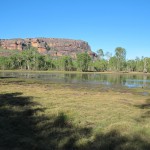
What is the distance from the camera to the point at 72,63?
173875 millimetres

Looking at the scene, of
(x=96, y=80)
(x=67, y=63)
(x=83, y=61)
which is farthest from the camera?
(x=67, y=63)

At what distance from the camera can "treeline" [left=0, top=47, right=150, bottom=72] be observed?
162375 mm

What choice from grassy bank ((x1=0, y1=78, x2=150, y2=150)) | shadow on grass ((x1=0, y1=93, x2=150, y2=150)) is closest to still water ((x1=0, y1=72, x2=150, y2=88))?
grassy bank ((x1=0, y1=78, x2=150, y2=150))

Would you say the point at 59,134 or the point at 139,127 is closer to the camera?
the point at 59,134

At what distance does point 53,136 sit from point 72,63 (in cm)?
16300

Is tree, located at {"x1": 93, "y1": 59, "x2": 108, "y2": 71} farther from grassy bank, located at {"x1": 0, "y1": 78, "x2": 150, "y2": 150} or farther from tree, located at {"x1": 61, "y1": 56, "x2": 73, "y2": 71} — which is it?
grassy bank, located at {"x1": 0, "y1": 78, "x2": 150, "y2": 150}

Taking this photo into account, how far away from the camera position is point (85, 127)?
42.2 ft

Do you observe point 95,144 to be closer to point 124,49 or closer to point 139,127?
point 139,127

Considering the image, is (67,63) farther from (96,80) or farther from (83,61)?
(96,80)

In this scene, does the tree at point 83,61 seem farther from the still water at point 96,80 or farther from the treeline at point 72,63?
the still water at point 96,80

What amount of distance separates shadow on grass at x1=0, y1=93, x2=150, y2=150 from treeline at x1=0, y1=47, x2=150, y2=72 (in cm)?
14413

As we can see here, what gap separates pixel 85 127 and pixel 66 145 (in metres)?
2.90

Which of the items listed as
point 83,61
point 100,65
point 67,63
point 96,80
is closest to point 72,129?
point 96,80

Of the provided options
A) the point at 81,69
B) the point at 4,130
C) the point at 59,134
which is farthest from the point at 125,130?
the point at 81,69
